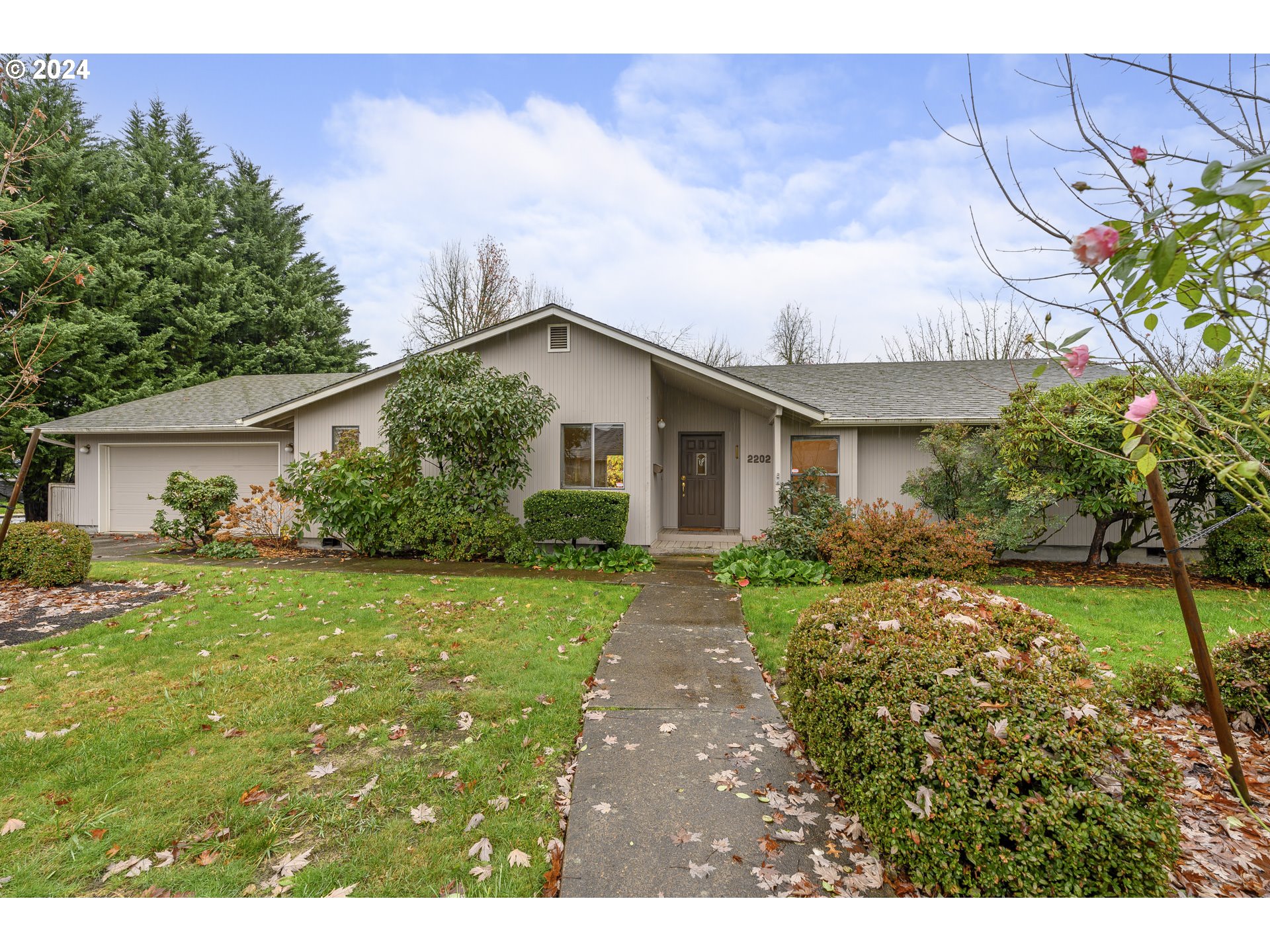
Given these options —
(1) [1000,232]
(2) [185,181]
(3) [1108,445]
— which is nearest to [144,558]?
(1) [1000,232]

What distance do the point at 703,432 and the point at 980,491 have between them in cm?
569

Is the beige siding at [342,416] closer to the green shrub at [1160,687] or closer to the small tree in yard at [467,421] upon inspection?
the small tree in yard at [467,421]

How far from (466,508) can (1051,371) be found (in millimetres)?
12455

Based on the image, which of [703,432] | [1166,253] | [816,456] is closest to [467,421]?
[703,432]

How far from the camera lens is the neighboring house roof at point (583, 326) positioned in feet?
31.6

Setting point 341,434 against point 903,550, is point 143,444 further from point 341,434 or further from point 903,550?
point 903,550

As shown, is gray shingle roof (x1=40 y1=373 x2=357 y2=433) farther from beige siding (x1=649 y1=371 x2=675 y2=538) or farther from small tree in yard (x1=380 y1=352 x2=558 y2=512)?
beige siding (x1=649 y1=371 x2=675 y2=538)

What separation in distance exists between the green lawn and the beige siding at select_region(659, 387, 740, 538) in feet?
17.7

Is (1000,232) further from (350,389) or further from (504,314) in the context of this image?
(504,314)

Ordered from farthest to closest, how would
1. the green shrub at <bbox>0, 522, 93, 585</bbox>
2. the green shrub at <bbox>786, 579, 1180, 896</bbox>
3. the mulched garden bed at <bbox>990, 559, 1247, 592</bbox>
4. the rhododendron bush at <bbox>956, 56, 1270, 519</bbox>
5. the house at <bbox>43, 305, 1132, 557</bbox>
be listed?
the house at <bbox>43, 305, 1132, 557</bbox>, the mulched garden bed at <bbox>990, 559, 1247, 592</bbox>, the green shrub at <bbox>0, 522, 93, 585</bbox>, the green shrub at <bbox>786, 579, 1180, 896</bbox>, the rhododendron bush at <bbox>956, 56, 1270, 519</bbox>

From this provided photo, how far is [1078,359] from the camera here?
5.98ft

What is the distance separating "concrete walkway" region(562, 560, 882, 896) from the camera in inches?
85.7

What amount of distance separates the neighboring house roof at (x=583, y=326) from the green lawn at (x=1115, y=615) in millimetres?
3670

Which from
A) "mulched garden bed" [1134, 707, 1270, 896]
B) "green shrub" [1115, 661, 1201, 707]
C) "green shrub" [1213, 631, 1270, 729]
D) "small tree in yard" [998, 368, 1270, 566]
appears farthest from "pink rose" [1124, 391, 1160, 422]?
"small tree in yard" [998, 368, 1270, 566]
